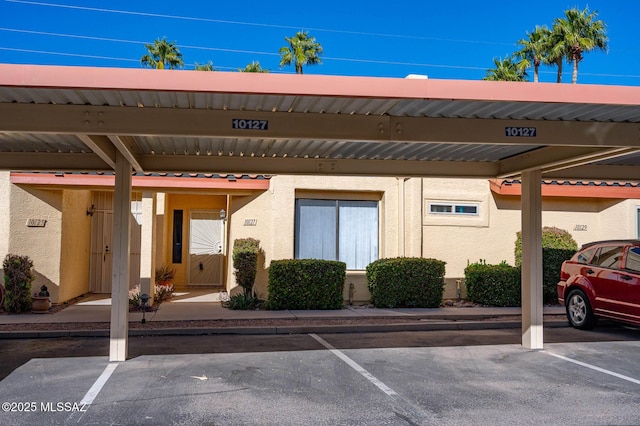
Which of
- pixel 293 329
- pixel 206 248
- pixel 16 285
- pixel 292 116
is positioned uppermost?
pixel 292 116

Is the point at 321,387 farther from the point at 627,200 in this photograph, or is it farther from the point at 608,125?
the point at 627,200

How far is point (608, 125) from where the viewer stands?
786 cm

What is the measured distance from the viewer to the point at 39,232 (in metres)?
14.7

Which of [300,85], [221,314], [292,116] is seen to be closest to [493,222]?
[221,314]

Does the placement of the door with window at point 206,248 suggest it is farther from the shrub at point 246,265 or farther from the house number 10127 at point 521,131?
the house number 10127 at point 521,131

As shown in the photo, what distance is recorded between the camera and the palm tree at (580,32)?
33.3 metres

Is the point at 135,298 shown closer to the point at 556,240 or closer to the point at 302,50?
the point at 556,240

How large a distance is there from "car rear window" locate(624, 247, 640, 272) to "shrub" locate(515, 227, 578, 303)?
466 centimetres

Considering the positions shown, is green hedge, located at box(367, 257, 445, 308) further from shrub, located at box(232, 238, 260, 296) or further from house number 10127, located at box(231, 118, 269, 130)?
house number 10127, located at box(231, 118, 269, 130)

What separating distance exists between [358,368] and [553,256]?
372 inches

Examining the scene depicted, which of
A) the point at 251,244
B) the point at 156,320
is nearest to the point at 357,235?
the point at 251,244

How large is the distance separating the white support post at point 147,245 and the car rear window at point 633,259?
992 cm

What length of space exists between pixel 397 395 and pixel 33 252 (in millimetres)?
10737

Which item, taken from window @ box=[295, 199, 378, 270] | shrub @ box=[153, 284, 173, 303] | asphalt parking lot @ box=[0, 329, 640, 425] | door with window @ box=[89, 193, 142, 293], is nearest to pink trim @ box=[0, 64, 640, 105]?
asphalt parking lot @ box=[0, 329, 640, 425]
